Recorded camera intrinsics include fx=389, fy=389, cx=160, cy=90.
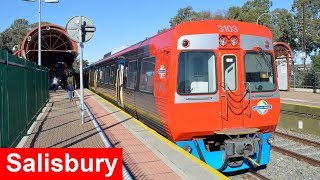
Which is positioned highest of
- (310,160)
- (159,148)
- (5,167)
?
(5,167)

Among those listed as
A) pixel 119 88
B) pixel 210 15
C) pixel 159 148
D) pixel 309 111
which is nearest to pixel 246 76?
pixel 159 148

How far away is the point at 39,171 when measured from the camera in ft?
13.9

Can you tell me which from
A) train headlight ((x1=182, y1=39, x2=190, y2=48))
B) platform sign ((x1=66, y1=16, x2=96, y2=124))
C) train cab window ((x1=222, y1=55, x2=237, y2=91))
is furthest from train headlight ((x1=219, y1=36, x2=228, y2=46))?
platform sign ((x1=66, y1=16, x2=96, y2=124))

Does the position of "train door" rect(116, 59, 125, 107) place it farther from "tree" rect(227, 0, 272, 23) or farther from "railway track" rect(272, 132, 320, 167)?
"tree" rect(227, 0, 272, 23)

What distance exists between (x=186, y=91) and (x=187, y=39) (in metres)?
1.08

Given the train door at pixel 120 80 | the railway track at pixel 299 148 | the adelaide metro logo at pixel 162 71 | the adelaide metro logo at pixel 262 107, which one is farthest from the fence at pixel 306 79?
the adelaide metro logo at pixel 162 71

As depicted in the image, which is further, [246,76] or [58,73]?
[58,73]

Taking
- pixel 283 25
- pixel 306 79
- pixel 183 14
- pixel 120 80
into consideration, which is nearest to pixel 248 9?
pixel 283 25

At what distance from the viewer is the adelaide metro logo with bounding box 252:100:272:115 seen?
853 cm

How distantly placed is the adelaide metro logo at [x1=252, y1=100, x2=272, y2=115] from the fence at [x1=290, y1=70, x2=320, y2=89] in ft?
92.8

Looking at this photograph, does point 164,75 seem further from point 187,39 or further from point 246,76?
point 246,76

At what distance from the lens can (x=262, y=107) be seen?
8.60 m

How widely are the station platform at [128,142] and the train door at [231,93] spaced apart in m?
1.26

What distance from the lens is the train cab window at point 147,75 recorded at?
984cm
